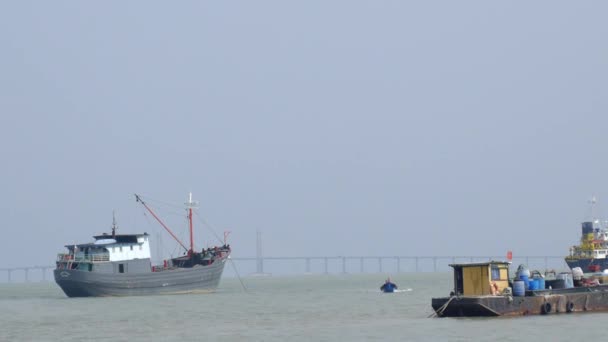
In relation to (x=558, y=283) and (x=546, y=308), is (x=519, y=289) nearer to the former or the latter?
(x=546, y=308)

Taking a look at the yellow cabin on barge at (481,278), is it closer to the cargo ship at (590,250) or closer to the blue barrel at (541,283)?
the blue barrel at (541,283)

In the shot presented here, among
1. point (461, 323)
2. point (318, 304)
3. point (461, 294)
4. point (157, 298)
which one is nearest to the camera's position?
point (461, 323)

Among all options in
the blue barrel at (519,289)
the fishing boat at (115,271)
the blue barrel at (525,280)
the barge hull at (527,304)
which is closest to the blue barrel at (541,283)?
the barge hull at (527,304)

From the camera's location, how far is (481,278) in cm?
6053

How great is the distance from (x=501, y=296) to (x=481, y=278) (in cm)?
152

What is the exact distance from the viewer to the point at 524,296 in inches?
2399

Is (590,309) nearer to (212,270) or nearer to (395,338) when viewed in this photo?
(395,338)

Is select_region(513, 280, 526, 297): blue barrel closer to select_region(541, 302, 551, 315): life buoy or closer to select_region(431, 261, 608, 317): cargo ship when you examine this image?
select_region(431, 261, 608, 317): cargo ship

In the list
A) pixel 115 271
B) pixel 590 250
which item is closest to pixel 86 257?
pixel 115 271

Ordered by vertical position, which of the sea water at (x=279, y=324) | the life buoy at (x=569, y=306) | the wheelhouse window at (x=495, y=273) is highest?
the wheelhouse window at (x=495, y=273)

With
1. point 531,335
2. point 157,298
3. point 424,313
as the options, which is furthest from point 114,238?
point 531,335

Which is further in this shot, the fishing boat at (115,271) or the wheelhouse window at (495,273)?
the fishing boat at (115,271)

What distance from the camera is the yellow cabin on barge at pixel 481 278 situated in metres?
60.4

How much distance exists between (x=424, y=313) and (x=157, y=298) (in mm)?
38298
